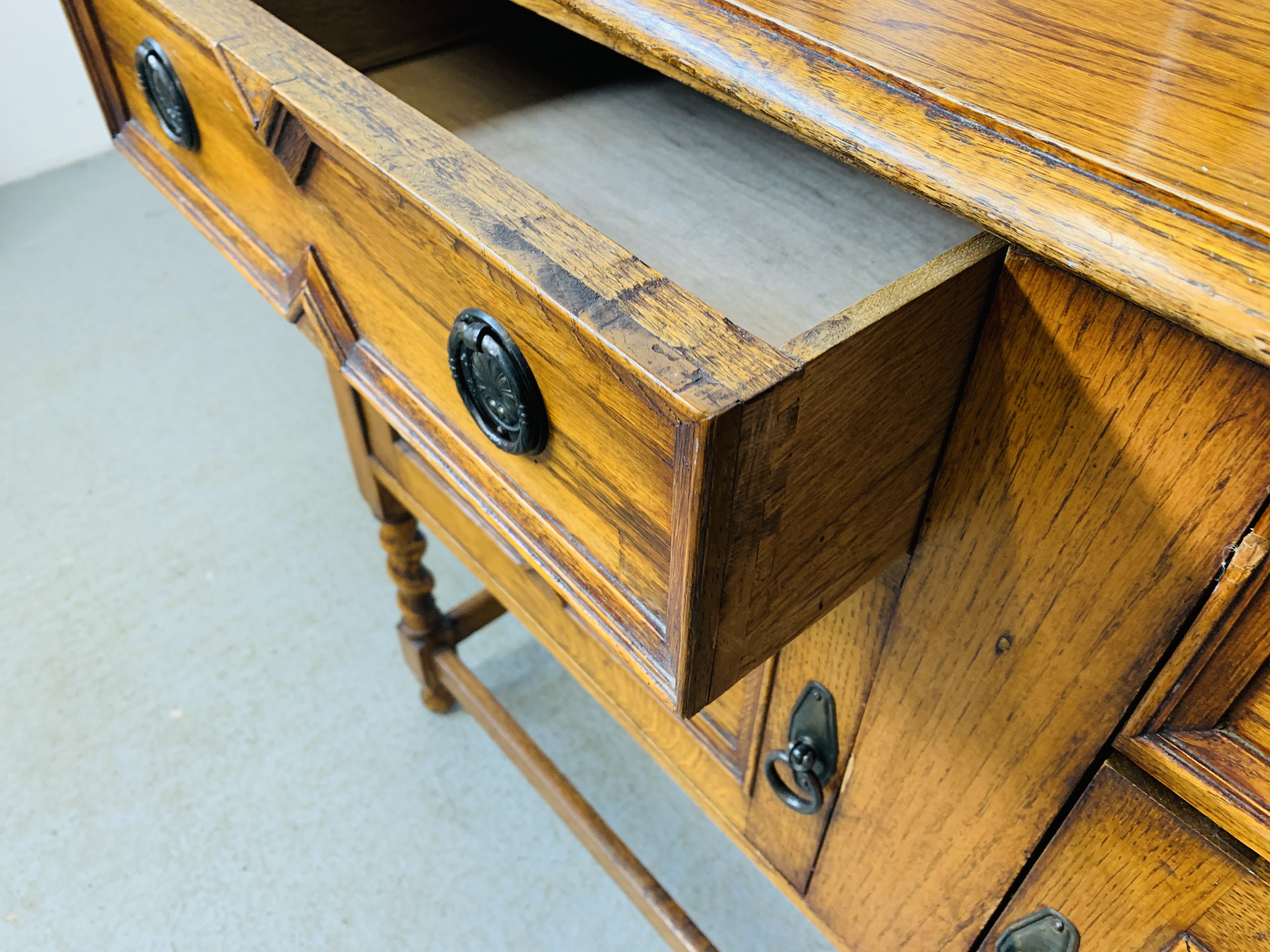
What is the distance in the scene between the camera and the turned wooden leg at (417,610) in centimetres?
100

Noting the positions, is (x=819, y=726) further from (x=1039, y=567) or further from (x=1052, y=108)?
(x=1052, y=108)

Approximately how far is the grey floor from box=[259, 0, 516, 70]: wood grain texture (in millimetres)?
787

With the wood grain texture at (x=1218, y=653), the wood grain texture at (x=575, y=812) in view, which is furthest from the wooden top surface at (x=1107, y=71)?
the wood grain texture at (x=575, y=812)

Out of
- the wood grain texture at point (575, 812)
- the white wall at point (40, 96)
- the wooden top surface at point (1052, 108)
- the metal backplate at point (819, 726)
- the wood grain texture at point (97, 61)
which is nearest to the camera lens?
the wooden top surface at point (1052, 108)

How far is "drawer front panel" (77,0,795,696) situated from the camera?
0.30m

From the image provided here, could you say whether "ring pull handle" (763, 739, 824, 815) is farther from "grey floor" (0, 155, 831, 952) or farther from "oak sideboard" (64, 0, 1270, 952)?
"grey floor" (0, 155, 831, 952)

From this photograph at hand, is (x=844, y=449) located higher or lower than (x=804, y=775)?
higher

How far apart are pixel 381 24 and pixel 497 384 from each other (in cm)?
35

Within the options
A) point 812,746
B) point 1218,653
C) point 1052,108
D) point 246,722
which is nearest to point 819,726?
point 812,746

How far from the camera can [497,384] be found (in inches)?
15.3

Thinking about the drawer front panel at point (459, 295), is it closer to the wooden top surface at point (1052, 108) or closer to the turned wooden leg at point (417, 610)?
the wooden top surface at point (1052, 108)

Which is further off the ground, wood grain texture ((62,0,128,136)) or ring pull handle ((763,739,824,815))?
wood grain texture ((62,0,128,136))

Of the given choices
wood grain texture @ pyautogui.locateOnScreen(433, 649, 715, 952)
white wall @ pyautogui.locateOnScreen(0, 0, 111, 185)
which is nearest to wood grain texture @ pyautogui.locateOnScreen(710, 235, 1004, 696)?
wood grain texture @ pyautogui.locateOnScreen(433, 649, 715, 952)

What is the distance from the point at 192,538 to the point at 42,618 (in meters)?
0.20
